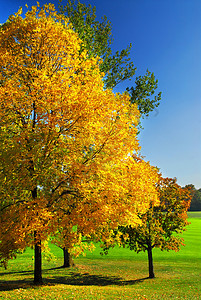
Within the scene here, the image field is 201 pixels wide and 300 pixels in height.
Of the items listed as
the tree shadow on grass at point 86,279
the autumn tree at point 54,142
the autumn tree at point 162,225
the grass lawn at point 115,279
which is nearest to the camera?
the autumn tree at point 54,142

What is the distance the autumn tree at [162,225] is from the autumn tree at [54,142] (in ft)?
24.9

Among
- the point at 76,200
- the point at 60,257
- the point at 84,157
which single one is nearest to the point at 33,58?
the point at 84,157

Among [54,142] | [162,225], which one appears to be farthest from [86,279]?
[54,142]

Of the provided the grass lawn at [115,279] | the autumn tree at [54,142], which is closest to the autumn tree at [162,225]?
the grass lawn at [115,279]

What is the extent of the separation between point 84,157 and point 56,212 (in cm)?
311

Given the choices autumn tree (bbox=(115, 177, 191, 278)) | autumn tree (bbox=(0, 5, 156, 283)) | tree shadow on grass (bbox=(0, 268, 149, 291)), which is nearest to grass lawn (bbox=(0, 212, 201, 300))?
tree shadow on grass (bbox=(0, 268, 149, 291))

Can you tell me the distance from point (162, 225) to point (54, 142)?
43.6 feet

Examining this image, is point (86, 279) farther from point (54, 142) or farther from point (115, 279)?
point (54, 142)

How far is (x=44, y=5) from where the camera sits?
13445 mm

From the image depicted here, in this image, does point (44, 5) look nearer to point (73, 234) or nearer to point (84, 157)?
point (84, 157)

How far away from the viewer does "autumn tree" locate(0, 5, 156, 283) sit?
11.3m

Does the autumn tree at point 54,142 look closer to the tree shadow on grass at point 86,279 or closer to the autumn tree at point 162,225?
the tree shadow on grass at point 86,279

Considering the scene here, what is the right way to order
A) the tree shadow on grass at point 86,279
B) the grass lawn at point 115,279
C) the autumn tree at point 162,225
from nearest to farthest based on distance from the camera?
the grass lawn at point 115,279
the tree shadow on grass at point 86,279
the autumn tree at point 162,225

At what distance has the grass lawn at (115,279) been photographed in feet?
42.6
